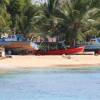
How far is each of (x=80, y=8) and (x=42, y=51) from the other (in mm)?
4964

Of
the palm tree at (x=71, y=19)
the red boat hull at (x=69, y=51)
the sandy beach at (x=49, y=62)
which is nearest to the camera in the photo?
the sandy beach at (x=49, y=62)

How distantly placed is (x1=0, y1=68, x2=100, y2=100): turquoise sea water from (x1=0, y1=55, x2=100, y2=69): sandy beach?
1.91 meters

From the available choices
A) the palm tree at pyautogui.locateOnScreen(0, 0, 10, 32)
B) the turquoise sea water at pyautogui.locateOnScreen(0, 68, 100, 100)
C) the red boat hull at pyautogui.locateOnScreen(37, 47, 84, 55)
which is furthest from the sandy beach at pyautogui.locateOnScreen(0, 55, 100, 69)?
the palm tree at pyautogui.locateOnScreen(0, 0, 10, 32)

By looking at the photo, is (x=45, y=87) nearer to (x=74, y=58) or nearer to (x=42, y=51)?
(x=74, y=58)

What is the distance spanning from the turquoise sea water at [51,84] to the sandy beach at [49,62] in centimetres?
191

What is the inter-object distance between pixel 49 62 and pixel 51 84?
438 inches

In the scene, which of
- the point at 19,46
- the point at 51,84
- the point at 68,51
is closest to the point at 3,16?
the point at 19,46

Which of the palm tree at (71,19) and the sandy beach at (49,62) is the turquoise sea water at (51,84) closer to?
the sandy beach at (49,62)

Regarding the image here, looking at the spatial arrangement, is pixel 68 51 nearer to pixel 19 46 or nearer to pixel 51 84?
pixel 19 46

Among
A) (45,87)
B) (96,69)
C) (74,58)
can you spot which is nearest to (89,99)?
(45,87)

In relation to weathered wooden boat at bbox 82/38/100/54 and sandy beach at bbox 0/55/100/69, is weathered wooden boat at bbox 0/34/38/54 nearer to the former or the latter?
weathered wooden boat at bbox 82/38/100/54

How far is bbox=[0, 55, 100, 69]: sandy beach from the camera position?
3338 cm

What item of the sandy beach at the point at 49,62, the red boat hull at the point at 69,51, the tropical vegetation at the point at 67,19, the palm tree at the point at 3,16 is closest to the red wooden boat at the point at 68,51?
the red boat hull at the point at 69,51

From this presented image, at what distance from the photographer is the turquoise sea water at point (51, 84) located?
1928 centimetres
